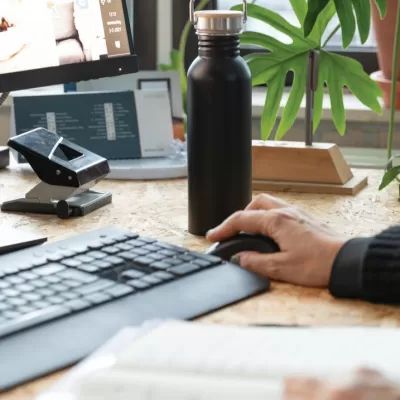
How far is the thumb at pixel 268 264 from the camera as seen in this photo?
1076 mm

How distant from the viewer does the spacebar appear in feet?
2.82

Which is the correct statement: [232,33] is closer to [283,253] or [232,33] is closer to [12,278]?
[283,253]

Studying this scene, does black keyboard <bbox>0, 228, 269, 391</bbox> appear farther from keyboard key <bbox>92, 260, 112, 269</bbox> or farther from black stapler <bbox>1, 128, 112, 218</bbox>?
black stapler <bbox>1, 128, 112, 218</bbox>

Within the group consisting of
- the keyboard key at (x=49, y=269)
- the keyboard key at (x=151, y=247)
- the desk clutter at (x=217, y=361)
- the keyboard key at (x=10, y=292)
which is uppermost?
the desk clutter at (x=217, y=361)

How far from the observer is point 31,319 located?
88 centimetres

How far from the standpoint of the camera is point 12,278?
3.24 feet

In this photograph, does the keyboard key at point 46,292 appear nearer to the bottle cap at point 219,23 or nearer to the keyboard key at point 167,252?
the keyboard key at point 167,252

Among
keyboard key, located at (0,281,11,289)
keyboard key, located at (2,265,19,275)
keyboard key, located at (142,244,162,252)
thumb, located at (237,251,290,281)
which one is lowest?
thumb, located at (237,251,290,281)

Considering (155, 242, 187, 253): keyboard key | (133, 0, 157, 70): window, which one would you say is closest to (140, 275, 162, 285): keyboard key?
(155, 242, 187, 253): keyboard key

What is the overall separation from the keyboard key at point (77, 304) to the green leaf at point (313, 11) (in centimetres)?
77

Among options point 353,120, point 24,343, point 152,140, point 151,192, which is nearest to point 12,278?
point 24,343

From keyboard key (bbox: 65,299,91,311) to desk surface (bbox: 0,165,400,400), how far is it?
0.39 feet

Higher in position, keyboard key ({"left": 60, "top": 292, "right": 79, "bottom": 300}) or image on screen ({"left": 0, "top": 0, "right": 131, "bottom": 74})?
image on screen ({"left": 0, "top": 0, "right": 131, "bottom": 74})

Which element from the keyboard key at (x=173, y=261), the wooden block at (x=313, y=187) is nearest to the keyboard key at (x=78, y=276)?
the keyboard key at (x=173, y=261)
